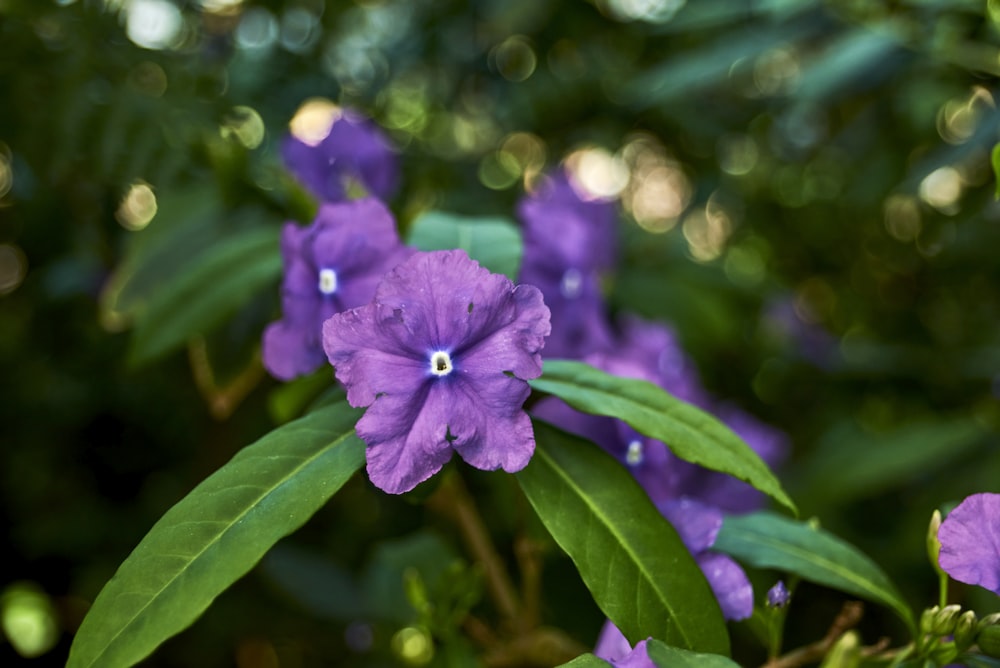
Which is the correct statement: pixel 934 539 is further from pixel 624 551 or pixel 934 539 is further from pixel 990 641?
pixel 624 551

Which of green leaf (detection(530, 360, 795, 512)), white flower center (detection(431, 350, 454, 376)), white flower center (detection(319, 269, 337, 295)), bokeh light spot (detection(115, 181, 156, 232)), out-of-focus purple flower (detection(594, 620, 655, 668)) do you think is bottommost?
out-of-focus purple flower (detection(594, 620, 655, 668))

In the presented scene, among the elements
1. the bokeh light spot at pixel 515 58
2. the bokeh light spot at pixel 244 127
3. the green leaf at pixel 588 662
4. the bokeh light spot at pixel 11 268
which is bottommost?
the green leaf at pixel 588 662

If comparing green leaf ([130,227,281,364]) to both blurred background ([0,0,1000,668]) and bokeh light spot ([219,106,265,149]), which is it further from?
bokeh light spot ([219,106,265,149])

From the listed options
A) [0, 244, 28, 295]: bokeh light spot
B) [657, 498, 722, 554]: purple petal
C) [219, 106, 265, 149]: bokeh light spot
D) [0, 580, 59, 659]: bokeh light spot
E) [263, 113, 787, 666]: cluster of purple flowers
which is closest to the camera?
[263, 113, 787, 666]: cluster of purple flowers

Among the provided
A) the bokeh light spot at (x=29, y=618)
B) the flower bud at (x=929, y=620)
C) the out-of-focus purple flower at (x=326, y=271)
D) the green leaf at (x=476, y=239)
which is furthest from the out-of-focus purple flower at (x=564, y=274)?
the bokeh light spot at (x=29, y=618)

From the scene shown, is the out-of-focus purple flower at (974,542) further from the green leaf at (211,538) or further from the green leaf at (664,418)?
the green leaf at (211,538)

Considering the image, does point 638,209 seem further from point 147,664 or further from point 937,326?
point 147,664

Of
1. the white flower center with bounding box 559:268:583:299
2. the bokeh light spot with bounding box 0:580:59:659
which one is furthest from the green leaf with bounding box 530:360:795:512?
the bokeh light spot with bounding box 0:580:59:659
